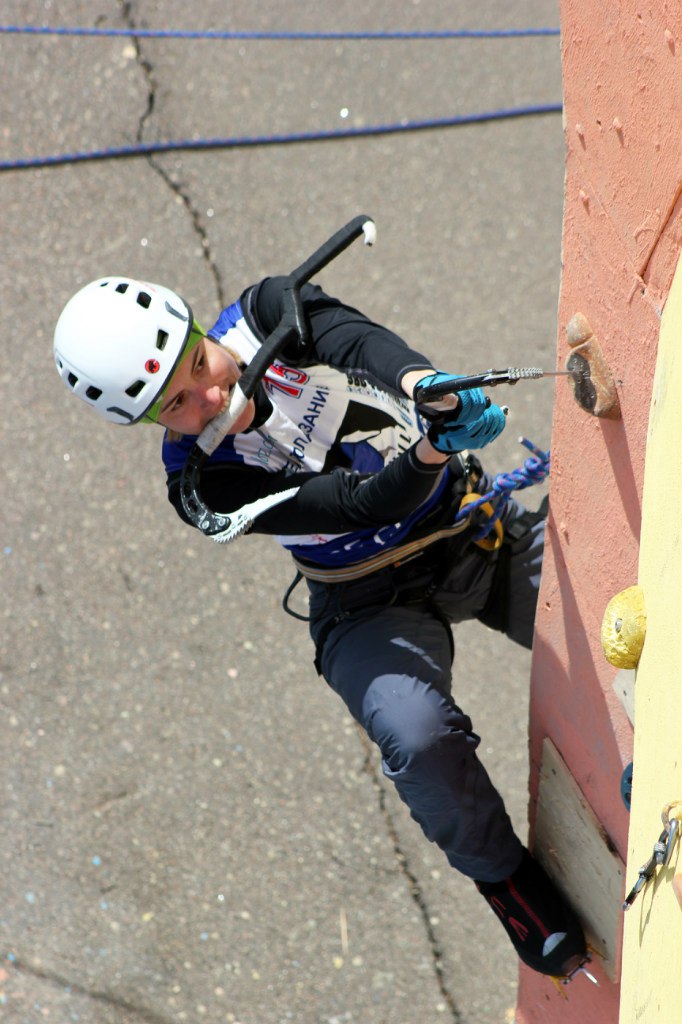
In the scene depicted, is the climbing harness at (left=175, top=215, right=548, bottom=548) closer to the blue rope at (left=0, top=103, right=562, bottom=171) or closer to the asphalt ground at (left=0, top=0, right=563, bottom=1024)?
the asphalt ground at (left=0, top=0, right=563, bottom=1024)

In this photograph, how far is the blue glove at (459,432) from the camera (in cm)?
200

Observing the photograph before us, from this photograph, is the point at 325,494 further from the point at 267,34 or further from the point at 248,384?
the point at 267,34

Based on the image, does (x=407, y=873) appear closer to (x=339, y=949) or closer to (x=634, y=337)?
(x=339, y=949)

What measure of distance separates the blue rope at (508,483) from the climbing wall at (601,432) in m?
0.14

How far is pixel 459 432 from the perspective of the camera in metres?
2.00

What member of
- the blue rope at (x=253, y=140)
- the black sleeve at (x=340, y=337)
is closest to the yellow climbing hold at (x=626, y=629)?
the black sleeve at (x=340, y=337)

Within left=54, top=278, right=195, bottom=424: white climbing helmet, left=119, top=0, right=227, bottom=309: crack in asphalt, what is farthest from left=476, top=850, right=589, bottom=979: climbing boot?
left=119, top=0, right=227, bottom=309: crack in asphalt

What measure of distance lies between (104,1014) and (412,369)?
237cm

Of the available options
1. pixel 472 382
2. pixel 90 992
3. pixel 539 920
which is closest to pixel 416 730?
pixel 539 920

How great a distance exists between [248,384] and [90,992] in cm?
222

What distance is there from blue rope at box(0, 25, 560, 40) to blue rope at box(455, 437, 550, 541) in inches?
125

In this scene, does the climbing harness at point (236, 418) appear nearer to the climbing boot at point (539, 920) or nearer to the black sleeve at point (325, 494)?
the black sleeve at point (325, 494)

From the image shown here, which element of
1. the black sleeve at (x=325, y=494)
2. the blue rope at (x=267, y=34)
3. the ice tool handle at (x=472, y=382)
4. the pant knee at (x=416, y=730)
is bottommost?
the pant knee at (x=416, y=730)

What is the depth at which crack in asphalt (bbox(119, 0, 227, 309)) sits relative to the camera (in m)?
4.65
